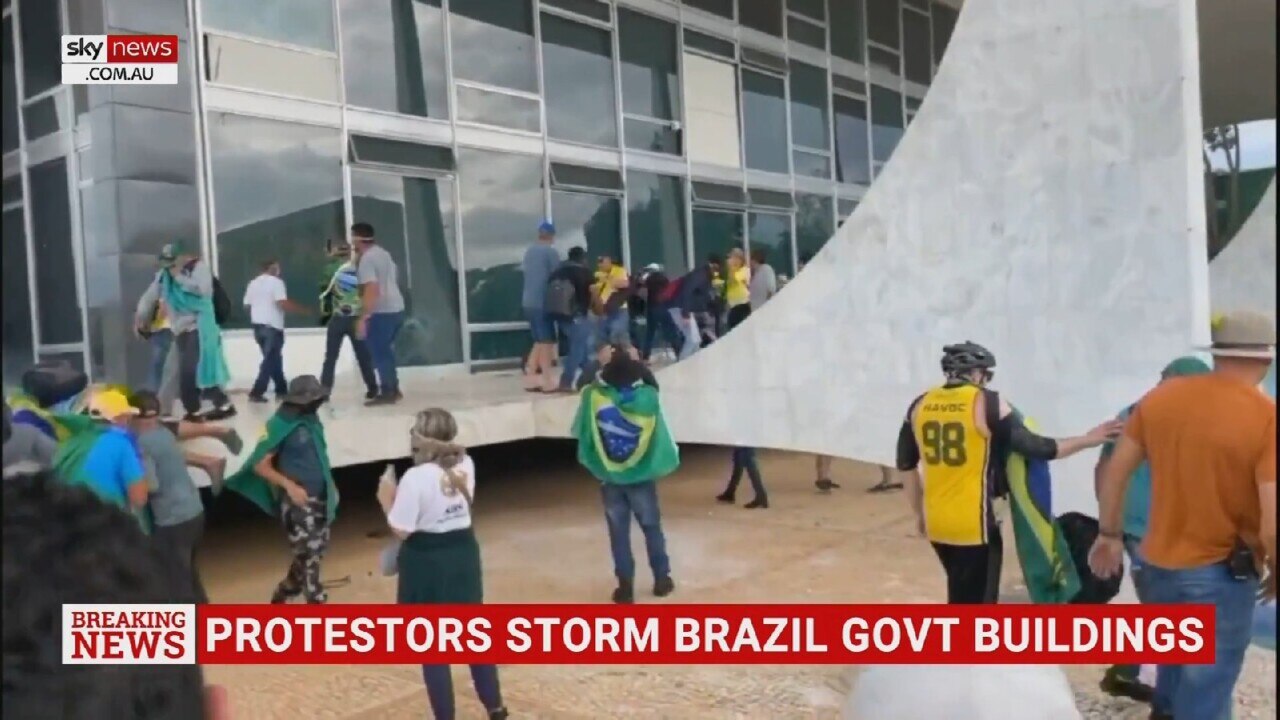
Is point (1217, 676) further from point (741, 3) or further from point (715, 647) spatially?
point (741, 3)

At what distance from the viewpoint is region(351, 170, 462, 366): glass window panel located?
12.0 m

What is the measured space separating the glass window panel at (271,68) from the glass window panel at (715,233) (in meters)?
6.53

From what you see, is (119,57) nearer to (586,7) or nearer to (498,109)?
(498,109)

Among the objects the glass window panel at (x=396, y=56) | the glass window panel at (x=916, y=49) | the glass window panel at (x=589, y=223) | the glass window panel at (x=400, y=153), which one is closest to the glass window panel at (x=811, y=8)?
the glass window panel at (x=916, y=49)

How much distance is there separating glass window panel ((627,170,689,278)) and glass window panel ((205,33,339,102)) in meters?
5.03

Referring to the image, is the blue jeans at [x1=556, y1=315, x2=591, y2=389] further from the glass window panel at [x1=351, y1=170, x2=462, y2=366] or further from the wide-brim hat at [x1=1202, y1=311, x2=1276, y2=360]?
the wide-brim hat at [x1=1202, y1=311, x2=1276, y2=360]

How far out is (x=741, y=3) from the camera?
17359mm

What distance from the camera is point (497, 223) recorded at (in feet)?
44.0

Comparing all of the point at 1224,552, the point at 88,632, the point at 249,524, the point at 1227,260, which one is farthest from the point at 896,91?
the point at 88,632

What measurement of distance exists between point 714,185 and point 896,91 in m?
6.33

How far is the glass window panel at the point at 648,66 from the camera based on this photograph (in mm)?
15328

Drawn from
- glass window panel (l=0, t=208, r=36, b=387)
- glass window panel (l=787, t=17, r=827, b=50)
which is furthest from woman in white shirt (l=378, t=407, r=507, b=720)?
glass window panel (l=787, t=17, r=827, b=50)

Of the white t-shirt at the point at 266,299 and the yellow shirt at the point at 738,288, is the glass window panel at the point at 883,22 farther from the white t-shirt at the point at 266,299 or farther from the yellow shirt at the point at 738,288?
the white t-shirt at the point at 266,299

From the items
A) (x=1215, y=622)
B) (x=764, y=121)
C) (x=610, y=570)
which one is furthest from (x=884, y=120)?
(x=1215, y=622)
